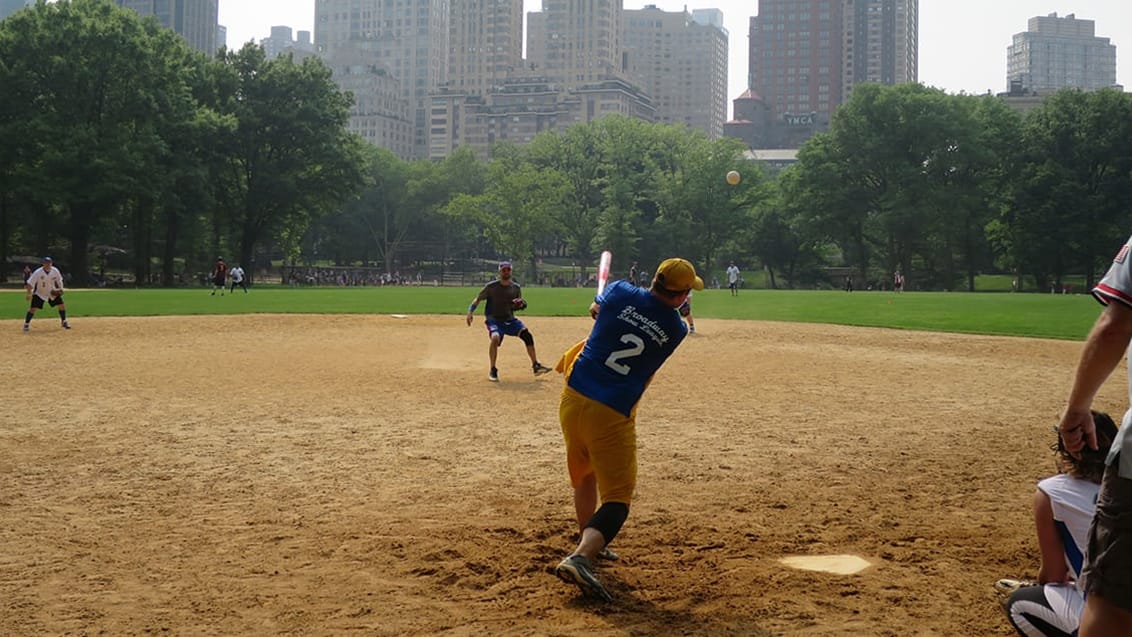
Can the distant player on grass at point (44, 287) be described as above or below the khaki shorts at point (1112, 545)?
above

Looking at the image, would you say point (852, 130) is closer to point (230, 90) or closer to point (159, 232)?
point (230, 90)

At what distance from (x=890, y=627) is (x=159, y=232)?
278ft

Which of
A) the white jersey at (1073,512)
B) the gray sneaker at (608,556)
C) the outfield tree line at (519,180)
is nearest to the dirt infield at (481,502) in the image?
the gray sneaker at (608,556)

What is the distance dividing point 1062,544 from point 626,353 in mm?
2837

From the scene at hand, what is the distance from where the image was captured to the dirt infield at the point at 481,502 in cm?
554

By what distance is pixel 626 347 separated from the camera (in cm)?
642

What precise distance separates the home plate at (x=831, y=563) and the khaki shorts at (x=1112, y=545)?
2894 mm

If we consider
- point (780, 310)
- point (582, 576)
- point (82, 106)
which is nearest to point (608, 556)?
point (582, 576)

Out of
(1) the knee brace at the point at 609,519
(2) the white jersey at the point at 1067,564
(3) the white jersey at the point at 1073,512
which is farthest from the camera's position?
(1) the knee brace at the point at 609,519

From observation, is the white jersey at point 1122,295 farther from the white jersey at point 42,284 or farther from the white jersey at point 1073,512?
the white jersey at point 42,284

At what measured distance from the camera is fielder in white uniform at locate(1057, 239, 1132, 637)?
3.31m

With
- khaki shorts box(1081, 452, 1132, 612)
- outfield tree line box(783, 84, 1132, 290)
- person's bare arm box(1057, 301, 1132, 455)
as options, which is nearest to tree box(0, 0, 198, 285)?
outfield tree line box(783, 84, 1132, 290)

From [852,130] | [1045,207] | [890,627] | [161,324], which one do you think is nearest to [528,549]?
[890,627]

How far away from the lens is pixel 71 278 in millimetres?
62250
